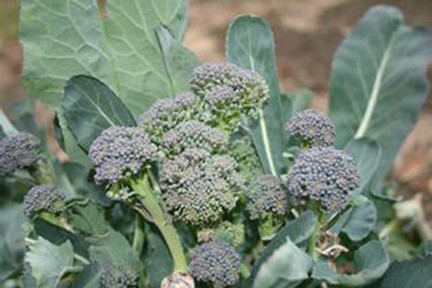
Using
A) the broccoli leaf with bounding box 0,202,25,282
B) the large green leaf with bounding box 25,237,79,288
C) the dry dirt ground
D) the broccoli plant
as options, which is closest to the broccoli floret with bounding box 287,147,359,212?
the broccoli plant

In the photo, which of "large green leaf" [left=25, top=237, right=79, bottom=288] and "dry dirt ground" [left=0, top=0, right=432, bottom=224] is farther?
"dry dirt ground" [left=0, top=0, right=432, bottom=224]

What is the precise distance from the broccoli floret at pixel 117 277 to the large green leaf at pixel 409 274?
9.3 inches

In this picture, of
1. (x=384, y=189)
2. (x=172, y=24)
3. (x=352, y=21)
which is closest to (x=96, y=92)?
(x=172, y=24)

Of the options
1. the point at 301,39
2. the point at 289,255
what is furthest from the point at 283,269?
the point at 301,39

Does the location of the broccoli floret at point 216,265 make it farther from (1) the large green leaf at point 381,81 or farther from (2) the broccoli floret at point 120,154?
(1) the large green leaf at point 381,81

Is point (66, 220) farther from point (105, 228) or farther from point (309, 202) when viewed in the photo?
point (309, 202)

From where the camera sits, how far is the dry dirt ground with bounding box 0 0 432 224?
1.68 m

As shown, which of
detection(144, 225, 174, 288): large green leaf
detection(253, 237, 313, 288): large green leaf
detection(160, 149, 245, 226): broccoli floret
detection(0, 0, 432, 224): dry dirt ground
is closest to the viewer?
detection(253, 237, 313, 288): large green leaf

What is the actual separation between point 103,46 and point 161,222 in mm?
234

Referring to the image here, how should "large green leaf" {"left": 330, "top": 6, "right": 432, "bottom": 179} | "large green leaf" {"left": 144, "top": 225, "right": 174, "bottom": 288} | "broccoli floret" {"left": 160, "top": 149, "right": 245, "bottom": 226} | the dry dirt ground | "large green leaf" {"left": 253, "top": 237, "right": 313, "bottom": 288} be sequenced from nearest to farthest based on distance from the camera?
"large green leaf" {"left": 253, "top": 237, "right": 313, "bottom": 288} → "broccoli floret" {"left": 160, "top": 149, "right": 245, "bottom": 226} → "large green leaf" {"left": 144, "top": 225, "right": 174, "bottom": 288} → "large green leaf" {"left": 330, "top": 6, "right": 432, "bottom": 179} → the dry dirt ground

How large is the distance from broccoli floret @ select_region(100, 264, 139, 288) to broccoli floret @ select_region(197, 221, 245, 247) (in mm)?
87

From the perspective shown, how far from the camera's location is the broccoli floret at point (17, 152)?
0.90 meters

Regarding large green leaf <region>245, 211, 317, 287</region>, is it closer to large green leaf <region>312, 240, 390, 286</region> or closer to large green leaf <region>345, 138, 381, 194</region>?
large green leaf <region>312, 240, 390, 286</region>

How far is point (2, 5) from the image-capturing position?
105 inches
